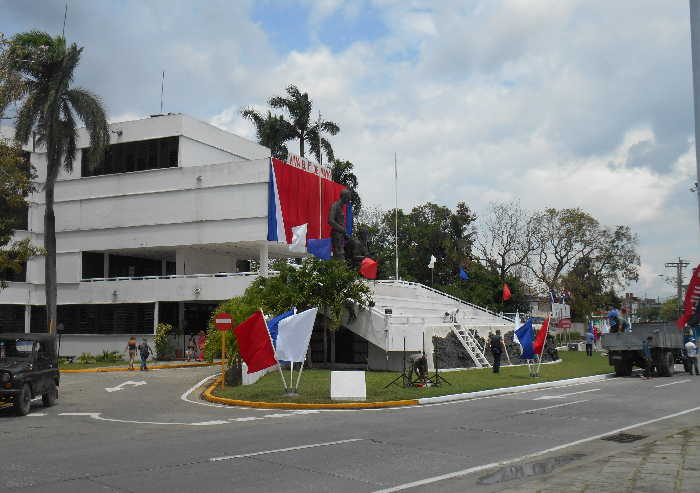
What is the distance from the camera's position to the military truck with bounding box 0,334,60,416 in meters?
16.8

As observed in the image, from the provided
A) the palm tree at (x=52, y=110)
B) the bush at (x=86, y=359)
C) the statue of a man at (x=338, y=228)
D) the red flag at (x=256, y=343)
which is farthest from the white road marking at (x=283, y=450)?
the bush at (x=86, y=359)

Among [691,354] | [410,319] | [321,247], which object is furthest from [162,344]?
[691,354]

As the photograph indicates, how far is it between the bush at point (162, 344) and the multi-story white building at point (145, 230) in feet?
7.62

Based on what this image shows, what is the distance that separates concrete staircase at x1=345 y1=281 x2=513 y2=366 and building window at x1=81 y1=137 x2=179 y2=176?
646 inches

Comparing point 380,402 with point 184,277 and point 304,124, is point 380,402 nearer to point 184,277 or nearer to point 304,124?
point 184,277

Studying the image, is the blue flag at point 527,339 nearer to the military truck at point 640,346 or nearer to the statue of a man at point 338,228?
the military truck at point 640,346

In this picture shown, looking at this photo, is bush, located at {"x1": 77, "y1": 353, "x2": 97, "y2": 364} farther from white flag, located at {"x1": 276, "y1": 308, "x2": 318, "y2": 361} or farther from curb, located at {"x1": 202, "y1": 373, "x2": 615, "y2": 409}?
white flag, located at {"x1": 276, "y1": 308, "x2": 318, "y2": 361}

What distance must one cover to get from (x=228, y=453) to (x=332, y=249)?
83.8 feet

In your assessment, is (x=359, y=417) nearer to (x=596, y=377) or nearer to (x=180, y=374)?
(x=596, y=377)

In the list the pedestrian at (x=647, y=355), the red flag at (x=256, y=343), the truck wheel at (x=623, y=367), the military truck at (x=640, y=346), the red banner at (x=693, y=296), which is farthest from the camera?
the truck wheel at (x=623, y=367)

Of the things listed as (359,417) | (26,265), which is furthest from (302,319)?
(26,265)

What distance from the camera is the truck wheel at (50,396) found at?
63.0 ft

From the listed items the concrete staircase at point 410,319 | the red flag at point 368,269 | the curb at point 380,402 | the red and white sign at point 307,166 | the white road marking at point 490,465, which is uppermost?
the red and white sign at point 307,166

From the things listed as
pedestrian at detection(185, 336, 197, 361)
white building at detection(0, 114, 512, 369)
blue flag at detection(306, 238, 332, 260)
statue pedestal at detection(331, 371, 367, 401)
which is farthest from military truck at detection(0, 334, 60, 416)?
white building at detection(0, 114, 512, 369)
